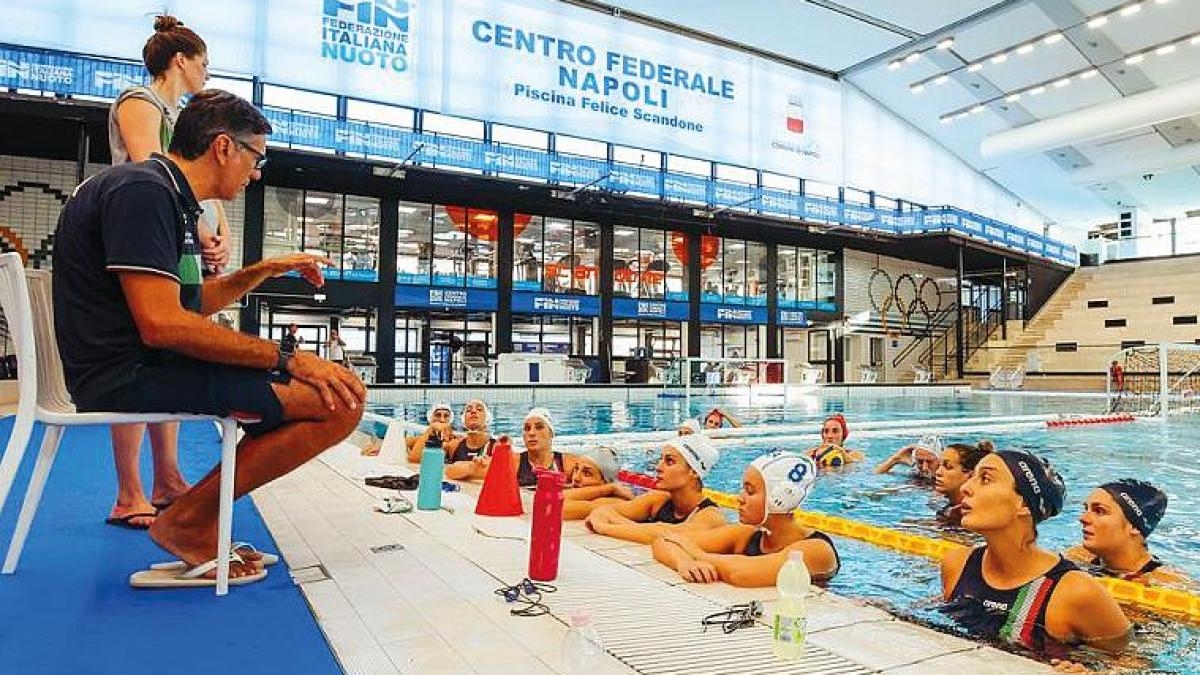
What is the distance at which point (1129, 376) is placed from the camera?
21078 mm

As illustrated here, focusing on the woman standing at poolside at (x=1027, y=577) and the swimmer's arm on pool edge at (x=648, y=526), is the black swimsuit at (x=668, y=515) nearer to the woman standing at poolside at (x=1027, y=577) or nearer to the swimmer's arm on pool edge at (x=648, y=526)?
the swimmer's arm on pool edge at (x=648, y=526)

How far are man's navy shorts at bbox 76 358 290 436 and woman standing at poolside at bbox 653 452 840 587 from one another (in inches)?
64.7

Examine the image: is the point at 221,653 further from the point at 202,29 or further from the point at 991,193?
the point at 991,193

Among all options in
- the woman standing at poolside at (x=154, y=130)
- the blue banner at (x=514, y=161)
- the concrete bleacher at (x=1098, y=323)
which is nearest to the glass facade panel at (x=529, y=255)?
the blue banner at (x=514, y=161)

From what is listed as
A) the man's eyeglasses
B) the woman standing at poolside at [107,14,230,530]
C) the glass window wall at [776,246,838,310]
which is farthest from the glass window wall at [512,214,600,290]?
the man's eyeglasses

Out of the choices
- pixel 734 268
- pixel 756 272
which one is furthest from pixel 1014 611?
pixel 756 272

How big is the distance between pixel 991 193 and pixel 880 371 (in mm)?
8296

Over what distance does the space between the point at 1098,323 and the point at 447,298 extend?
25.2 metres

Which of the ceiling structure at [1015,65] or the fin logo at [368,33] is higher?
the ceiling structure at [1015,65]

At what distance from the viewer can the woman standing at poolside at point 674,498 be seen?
3693 mm

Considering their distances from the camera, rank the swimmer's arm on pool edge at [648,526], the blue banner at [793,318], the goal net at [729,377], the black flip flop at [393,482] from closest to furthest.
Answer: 1. the swimmer's arm on pool edge at [648,526]
2. the black flip flop at [393,482]
3. the goal net at [729,377]
4. the blue banner at [793,318]

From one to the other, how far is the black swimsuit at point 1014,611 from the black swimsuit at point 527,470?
9.24 feet

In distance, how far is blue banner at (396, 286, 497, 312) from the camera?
69.2ft

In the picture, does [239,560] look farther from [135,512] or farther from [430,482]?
[430,482]
